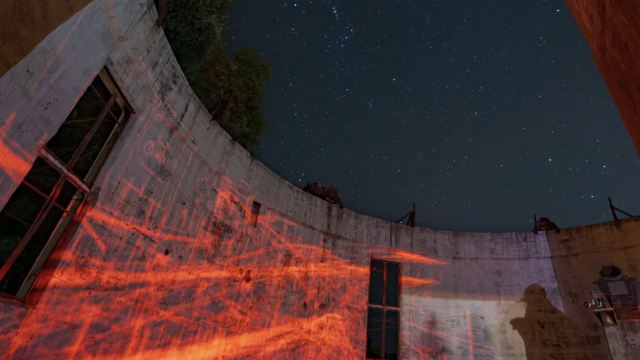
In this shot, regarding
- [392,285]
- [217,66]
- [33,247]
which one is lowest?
[33,247]

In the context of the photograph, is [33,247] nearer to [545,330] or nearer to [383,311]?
[383,311]

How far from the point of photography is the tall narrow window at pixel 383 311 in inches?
432

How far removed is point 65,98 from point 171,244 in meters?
3.30

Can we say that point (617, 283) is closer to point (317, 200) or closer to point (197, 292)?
point (317, 200)

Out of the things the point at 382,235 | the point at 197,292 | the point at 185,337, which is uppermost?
the point at 382,235

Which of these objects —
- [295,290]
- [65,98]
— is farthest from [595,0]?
[295,290]

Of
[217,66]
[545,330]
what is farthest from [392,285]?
[217,66]

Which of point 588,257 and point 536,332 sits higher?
point 588,257

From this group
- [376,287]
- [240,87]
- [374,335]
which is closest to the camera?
[374,335]

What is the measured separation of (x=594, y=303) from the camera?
973 cm

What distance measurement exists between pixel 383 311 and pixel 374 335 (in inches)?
31.2

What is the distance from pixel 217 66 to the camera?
13031 mm

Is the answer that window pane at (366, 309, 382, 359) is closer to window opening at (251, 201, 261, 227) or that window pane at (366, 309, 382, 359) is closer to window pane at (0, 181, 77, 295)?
window opening at (251, 201, 261, 227)

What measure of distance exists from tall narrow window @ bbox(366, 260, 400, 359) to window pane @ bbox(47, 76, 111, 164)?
29.7ft
